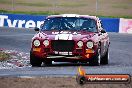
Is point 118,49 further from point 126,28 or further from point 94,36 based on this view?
point 126,28

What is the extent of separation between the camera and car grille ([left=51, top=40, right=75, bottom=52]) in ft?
54.8

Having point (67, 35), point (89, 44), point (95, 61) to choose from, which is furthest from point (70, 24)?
point (95, 61)

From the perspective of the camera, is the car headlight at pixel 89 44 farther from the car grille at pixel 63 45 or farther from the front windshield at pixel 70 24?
the front windshield at pixel 70 24

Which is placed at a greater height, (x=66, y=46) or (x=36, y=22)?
(x=36, y=22)

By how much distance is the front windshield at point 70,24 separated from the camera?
58.5ft

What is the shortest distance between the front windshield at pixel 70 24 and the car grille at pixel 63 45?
102 centimetres

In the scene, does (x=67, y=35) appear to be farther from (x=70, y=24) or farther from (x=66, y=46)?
(x=70, y=24)

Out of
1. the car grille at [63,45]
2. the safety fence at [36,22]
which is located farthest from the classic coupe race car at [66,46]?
the safety fence at [36,22]

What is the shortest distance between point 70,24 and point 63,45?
1448mm

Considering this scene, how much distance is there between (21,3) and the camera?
58469 millimetres

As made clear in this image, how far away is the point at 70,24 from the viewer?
18.0 metres

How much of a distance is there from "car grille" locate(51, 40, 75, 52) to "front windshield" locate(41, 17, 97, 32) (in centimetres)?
102

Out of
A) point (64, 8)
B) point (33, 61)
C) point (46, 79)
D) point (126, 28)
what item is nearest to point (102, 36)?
point (33, 61)

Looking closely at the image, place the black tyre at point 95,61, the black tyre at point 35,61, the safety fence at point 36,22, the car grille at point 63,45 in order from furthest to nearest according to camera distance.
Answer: the safety fence at point 36,22 < the black tyre at point 35,61 < the black tyre at point 95,61 < the car grille at point 63,45
